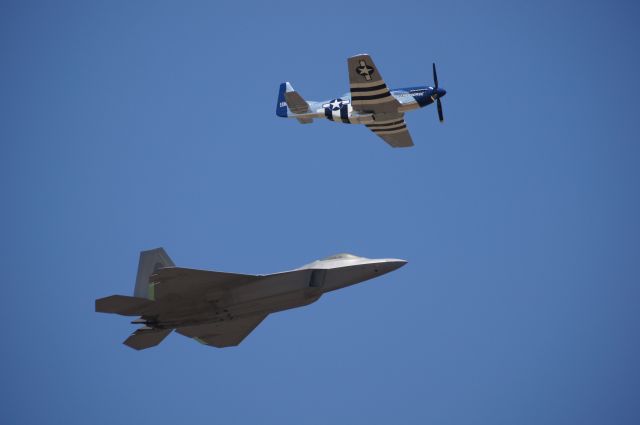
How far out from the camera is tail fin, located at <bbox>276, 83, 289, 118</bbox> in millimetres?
56156

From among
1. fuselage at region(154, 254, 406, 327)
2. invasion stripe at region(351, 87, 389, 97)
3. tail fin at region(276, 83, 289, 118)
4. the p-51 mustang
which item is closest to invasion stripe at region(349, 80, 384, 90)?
the p-51 mustang

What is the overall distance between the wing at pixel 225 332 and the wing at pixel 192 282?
16.5ft

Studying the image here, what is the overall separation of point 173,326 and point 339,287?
21.0ft

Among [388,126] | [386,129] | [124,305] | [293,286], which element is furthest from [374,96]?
[124,305]

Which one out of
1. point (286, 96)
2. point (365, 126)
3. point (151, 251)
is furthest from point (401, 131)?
point (151, 251)

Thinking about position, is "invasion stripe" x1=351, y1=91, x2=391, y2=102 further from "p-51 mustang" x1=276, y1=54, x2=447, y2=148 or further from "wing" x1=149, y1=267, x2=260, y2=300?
"wing" x1=149, y1=267, x2=260, y2=300

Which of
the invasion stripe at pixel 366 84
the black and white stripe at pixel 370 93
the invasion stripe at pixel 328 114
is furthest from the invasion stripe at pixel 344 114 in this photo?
the invasion stripe at pixel 366 84

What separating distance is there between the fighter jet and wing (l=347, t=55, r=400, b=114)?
64.1ft

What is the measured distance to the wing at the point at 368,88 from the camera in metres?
46.2

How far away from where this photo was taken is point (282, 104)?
56.5 meters

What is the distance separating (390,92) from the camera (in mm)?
47906

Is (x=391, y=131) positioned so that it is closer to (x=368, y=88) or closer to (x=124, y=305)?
(x=368, y=88)

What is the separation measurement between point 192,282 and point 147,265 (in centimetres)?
472

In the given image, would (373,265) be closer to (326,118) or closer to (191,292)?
(191,292)
